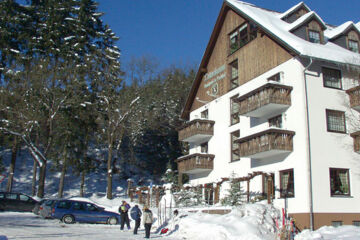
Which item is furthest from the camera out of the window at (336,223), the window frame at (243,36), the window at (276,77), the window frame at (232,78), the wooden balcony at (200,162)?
the wooden balcony at (200,162)

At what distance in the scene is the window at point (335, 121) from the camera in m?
23.7

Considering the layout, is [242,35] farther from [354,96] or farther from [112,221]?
[112,221]

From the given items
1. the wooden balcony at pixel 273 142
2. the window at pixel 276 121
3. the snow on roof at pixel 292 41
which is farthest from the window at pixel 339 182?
the snow on roof at pixel 292 41

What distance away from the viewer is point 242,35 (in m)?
30.0

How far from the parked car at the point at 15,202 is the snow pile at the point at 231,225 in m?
12.6

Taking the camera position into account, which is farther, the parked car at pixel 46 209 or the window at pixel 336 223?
the parked car at pixel 46 209

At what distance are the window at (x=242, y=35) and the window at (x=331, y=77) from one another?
19.0ft

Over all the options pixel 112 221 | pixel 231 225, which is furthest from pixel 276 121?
pixel 112 221

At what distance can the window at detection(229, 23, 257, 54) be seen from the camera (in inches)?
1123

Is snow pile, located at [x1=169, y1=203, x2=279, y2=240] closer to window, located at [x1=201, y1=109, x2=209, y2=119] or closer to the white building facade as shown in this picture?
the white building facade

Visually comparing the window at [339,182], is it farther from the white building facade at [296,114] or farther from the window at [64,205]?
the window at [64,205]

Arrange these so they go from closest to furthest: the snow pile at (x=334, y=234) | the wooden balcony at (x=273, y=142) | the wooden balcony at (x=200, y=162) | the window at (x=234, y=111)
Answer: the snow pile at (x=334, y=234) < the wooden balcony at (x=273, y=142) < the window at (x=234, y=111) < the wooden balcony at (x=200, y=162)

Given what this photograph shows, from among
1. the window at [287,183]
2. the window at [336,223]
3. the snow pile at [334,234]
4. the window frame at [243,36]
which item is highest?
the window frame at [243,36]

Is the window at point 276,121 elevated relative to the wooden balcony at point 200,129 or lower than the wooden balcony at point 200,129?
lower
